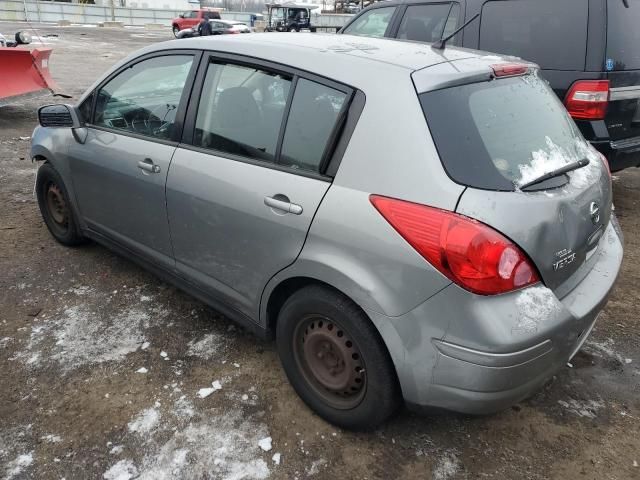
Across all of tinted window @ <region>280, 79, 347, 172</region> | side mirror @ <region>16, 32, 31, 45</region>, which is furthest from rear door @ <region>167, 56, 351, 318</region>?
side mirror @ <region>16, 32, 31, 45</region>

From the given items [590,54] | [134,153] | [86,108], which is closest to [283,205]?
[134,153]

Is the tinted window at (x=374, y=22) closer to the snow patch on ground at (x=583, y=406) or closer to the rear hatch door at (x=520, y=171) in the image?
the rear hatch door at (x=520, y=171)

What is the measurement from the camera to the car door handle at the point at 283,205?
2236 millimetres

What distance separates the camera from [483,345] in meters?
1.83

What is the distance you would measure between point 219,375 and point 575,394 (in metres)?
1.86

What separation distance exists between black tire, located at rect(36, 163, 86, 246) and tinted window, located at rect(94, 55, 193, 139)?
2.51 ft

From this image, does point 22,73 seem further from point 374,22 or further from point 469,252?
point 469,252

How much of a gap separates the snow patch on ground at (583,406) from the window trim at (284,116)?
5.49 feet

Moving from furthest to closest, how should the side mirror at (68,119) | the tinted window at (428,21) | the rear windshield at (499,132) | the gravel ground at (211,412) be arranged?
the tinted window at (428,21)
the side mirror at (68,119)
the gravel ground at (211,412)
the rear windshield at (499,132)

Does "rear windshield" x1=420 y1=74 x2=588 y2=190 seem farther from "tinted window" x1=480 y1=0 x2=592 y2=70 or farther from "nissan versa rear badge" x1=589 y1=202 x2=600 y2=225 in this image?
"tinted window" x1=480 y1=0 x2=592 y2=70

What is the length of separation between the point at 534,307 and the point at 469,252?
0.34 metres

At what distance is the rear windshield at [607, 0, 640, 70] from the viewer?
4.18 m

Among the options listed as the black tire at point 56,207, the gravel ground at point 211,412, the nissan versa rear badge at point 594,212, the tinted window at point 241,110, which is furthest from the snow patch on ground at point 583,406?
the black tire at point 56,207

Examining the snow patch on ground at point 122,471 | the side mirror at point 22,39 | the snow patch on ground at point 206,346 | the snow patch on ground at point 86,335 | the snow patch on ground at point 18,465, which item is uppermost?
the side mirror at point 22,39
